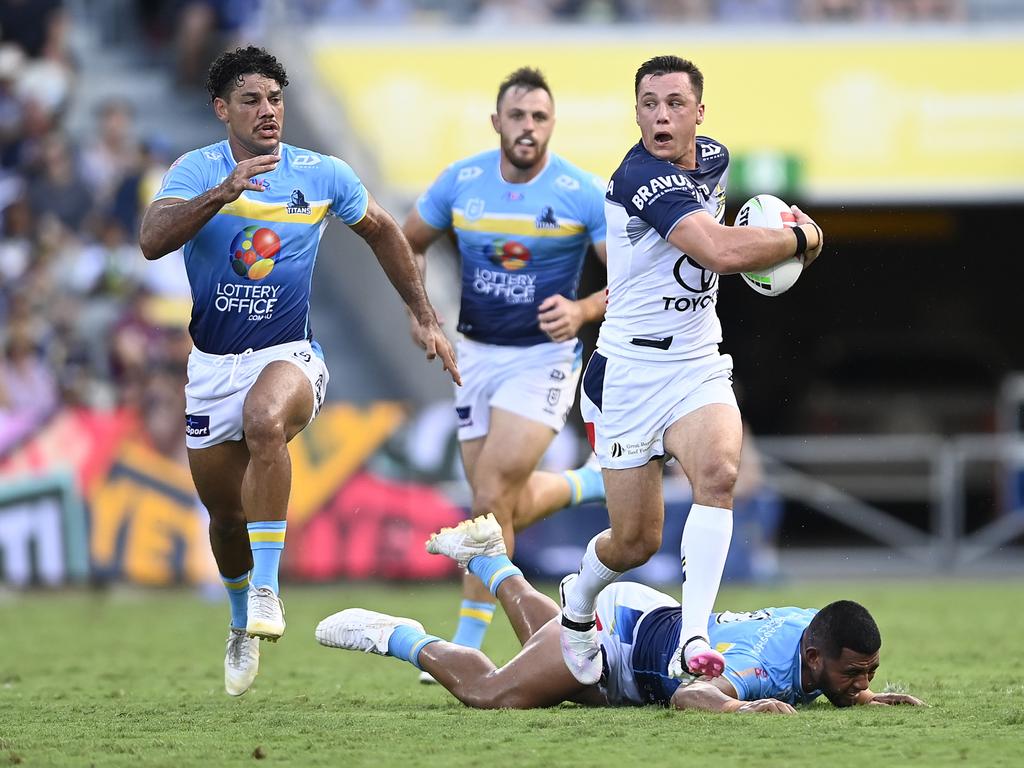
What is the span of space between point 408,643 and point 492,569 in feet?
2.43

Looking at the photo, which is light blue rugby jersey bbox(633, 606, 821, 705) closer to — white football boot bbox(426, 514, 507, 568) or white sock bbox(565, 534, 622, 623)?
white sock bbox(565, 534, 622, 623)

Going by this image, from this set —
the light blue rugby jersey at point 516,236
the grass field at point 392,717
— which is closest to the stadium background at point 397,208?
the grass field at point 392,717

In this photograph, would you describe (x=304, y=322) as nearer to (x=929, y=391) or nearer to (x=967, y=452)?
(x=967, y=452)

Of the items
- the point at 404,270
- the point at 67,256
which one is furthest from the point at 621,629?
the point at 67,256

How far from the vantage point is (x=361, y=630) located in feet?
26.0

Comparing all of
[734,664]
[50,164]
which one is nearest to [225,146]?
[734,664]

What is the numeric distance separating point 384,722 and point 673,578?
909 cm

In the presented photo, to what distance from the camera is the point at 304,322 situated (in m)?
8.48

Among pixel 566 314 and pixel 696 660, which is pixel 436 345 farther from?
pixel 696 660

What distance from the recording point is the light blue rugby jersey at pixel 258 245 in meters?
8.13

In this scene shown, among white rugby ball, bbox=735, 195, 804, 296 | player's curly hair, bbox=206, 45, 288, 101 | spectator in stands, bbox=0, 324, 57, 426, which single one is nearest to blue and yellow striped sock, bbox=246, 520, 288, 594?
player's curly hair, bbox=206, 45, 288, 101

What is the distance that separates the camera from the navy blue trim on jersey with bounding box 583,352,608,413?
7812mm

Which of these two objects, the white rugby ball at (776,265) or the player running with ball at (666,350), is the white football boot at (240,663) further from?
the white rugby ball at (776,265)

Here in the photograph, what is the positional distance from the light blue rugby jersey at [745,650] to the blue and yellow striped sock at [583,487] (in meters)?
2.57
